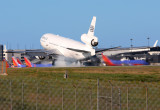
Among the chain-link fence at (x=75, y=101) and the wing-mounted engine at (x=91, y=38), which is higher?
the wing-mounted engine at (x=91, y=38)

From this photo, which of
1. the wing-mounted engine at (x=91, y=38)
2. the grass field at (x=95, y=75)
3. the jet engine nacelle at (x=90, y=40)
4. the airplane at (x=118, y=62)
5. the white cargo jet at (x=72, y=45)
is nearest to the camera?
the grass field at (x=95, y=75)

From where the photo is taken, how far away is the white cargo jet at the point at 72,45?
266 ft

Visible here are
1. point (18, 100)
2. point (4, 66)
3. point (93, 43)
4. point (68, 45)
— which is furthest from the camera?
point (68, 45)

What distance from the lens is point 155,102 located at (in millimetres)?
18234

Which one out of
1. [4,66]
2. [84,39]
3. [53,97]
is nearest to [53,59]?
[84,39]

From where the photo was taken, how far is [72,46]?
8394 centimetres

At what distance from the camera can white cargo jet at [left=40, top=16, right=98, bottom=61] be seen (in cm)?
8119

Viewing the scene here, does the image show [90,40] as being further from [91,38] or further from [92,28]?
[92,28]

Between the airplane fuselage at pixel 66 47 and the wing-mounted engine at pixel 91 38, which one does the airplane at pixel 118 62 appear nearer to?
the airplane fuselage at pixel 66 47

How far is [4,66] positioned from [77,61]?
148 feet

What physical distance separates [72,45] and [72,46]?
397 mm

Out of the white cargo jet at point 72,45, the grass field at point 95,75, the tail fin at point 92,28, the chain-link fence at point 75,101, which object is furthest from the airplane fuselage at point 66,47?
the chain-link fence at point 75,101

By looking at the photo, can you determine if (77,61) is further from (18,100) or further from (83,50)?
(18,100)

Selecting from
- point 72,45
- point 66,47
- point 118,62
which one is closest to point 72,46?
point 72,45
